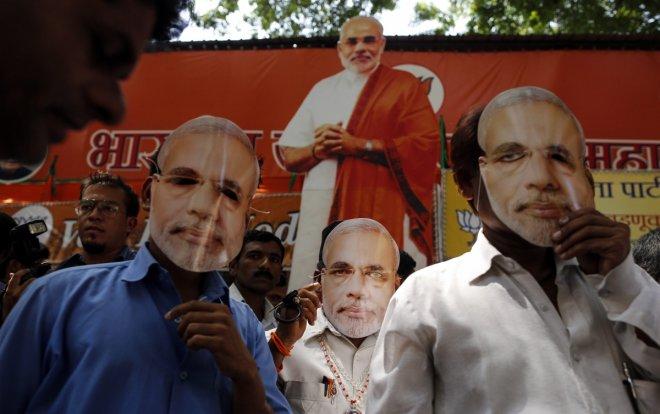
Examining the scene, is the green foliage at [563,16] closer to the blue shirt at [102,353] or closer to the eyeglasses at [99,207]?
the eyeglasses at [99,207]

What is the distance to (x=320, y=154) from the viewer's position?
7.27 metres

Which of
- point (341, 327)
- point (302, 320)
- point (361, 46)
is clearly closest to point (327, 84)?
point (361, 46)

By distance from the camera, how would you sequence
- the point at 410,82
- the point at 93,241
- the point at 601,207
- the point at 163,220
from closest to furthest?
the point at 163,220, the point at 93,241, the point at 601,207, the point at 410,82

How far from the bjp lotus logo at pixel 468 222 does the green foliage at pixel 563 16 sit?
24.5 ft

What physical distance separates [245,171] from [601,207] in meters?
5.38

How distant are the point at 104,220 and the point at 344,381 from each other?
67.6 inches

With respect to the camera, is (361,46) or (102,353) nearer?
(102,353)

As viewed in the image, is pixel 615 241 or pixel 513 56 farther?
pixel 513 56

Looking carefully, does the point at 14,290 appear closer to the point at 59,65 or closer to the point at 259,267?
the point at 259,267

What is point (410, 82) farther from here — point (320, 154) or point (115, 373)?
point (115, 373)

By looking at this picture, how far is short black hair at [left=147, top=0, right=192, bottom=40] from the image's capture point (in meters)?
1.20

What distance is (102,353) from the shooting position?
1.85m

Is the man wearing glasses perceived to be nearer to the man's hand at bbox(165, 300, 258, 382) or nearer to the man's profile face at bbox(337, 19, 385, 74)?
the man's hand at bbox(165, 300, 258, 382)

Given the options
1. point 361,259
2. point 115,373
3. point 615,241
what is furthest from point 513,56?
point 115,373
